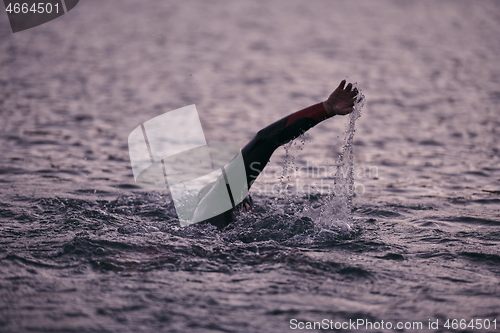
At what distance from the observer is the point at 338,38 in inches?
735

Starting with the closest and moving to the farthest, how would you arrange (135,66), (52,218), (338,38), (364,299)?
(364,299)
(52,218)
(135,66)
(338,38)

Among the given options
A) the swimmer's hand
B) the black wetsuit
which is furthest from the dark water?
the swimmer's hand

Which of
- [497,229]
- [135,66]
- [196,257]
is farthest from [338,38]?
[196,257]

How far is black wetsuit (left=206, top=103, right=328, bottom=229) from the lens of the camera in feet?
17.7

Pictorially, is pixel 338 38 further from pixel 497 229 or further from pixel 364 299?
pixel 364 299

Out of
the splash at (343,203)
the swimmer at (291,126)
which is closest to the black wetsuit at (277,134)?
the swimmer at (291,126)

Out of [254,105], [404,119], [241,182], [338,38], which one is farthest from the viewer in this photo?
[338,38]

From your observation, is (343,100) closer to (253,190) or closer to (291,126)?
(291,126)

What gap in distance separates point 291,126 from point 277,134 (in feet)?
0.51

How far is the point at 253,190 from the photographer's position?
25.0 ft

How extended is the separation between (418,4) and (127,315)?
23142 mm

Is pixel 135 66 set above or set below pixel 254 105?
above

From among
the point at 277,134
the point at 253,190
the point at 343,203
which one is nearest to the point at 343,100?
the point at 277,134

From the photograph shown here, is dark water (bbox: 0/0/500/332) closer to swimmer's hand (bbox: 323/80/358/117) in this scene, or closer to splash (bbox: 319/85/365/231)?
splash (bbox: 319/85/365/231)
